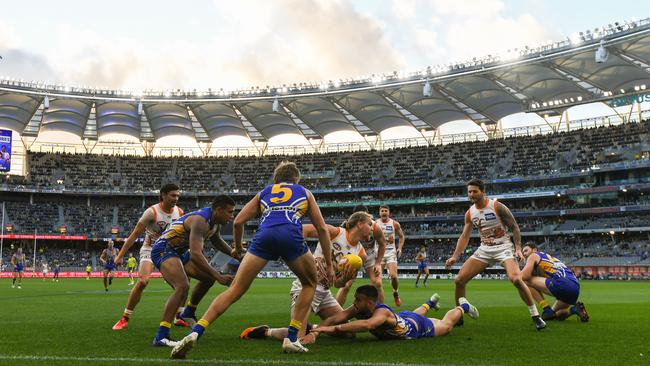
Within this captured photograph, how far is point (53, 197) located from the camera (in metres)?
75.6

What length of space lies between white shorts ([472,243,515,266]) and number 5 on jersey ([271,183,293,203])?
517cm

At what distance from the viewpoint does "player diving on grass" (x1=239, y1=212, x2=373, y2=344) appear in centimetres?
848

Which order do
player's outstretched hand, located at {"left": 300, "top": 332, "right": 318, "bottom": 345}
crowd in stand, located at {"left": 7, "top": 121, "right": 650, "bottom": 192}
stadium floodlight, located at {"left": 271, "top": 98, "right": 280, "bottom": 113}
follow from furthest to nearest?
crowd in stand, located at {"left": 7, "top": 121, "right": 650, "bottom": 192} < stadium floodlight, located at {"left": 271, "top": 98, "right": 280, "bottom": 113} < player's outstretched hand, located at {"left": 300, "top": 332, "right": 318, "bottom": 345}

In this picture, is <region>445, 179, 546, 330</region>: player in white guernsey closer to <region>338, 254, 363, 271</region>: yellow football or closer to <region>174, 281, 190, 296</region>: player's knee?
<region>338, 254, 363, 271</region>: yellow football

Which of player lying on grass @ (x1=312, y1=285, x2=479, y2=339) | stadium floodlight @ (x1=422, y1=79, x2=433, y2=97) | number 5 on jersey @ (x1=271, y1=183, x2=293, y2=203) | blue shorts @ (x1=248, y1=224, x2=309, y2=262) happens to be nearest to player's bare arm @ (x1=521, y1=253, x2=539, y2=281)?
player lying on grass @ (x1=312, y1=285, x2=479, y2=339)

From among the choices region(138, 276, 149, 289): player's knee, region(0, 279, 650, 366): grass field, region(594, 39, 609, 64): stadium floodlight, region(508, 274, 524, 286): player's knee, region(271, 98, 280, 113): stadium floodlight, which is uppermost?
region(271, 98, 280, 113): stadium floodlight

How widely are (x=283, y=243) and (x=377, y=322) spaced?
1.87 m

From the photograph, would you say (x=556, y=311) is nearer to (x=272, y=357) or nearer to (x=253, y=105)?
(x=272, y=357)

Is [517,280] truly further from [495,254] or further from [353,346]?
[353,346]

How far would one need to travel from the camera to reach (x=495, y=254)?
35.9 ft

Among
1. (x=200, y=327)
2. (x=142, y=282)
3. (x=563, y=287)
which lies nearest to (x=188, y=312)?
(x=142, y=282)

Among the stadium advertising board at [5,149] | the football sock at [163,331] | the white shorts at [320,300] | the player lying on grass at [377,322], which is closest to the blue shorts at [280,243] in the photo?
the player lying on grass at [377,322]

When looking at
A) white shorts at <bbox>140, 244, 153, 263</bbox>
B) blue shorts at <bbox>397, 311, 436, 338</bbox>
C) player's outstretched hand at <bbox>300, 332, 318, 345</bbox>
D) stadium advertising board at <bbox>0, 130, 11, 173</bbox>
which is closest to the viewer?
player's outstretched hand at <bbox>300, 332, 318, 345</bbox>

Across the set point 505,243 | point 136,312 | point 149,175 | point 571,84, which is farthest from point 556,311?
point 149,175
